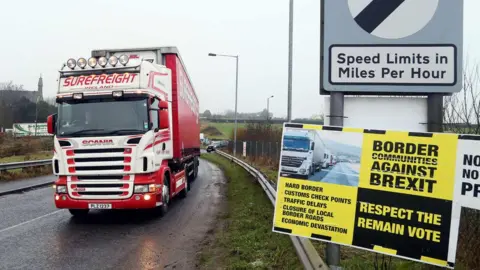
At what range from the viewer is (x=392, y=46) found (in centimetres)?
298

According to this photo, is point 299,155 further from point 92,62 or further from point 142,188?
point 92,62

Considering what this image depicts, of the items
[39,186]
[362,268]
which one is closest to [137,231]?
[362,268]

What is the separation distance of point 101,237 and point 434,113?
678 cm

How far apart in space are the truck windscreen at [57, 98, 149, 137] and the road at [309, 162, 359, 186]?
649 centimetres

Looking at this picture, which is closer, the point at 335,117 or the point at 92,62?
the point at 335,117

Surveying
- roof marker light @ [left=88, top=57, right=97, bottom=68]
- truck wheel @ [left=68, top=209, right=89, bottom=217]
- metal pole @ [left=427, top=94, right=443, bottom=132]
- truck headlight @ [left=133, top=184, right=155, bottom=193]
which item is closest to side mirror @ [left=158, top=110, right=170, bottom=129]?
truck headlight @ [left=133, top=184, right=155, bottom=193]

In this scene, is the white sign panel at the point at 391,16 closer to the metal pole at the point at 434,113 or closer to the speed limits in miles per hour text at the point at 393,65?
the speed limits in miles per hour text at the point at 393,65

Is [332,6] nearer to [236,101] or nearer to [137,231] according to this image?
[137,231]

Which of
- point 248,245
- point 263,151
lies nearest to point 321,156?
point 248,245

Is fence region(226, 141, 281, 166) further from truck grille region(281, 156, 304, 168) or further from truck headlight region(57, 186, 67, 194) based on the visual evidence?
truck grille region(281, 156, 304, 168)

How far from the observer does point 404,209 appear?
280 centimetres

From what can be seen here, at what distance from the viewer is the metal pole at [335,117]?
10.0ft

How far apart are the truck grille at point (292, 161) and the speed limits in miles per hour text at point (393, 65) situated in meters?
0.66

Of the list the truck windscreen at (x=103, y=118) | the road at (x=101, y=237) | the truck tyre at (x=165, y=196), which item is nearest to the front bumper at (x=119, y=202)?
the road at (x=101, y=237)
